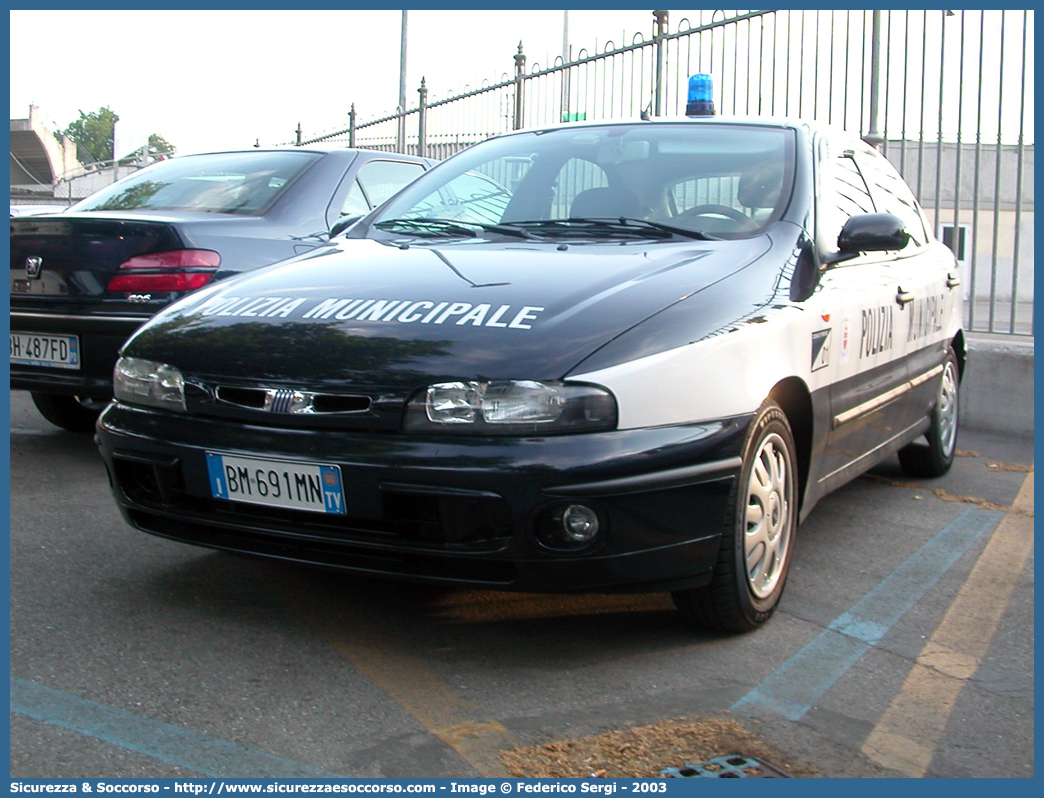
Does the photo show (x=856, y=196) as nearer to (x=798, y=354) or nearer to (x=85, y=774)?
(x=798, y=354)

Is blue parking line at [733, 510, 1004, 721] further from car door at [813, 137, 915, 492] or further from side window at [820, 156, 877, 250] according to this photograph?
side window at [820, 156, 877, 250]

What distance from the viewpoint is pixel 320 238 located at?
556cm

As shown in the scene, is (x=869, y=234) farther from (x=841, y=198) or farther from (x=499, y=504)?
(x=499, y=504)

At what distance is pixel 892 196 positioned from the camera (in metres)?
5.01

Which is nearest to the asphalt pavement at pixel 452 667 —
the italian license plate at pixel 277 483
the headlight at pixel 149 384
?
the italian license plate at pixel 277 483

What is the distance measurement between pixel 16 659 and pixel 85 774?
74 centimetres

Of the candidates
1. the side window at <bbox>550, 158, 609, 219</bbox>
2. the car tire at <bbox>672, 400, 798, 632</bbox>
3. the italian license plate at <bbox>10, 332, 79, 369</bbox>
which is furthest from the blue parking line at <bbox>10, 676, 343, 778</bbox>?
the italian license plate at <bbox>10, 332, 79, 369</bbox>

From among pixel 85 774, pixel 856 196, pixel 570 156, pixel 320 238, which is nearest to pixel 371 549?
pixel 85 774

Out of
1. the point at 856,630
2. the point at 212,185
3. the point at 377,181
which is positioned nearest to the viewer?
the point at 856,630

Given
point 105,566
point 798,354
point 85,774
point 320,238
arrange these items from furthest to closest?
1. point 320,238
2. point 105,566
3. point 798,354
4. point 85,774

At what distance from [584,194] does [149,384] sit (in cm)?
164

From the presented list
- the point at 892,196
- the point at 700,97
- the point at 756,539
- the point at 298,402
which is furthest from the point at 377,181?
the point at 756,539

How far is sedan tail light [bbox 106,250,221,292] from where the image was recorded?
194 inches

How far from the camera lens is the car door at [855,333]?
3.75 metres
